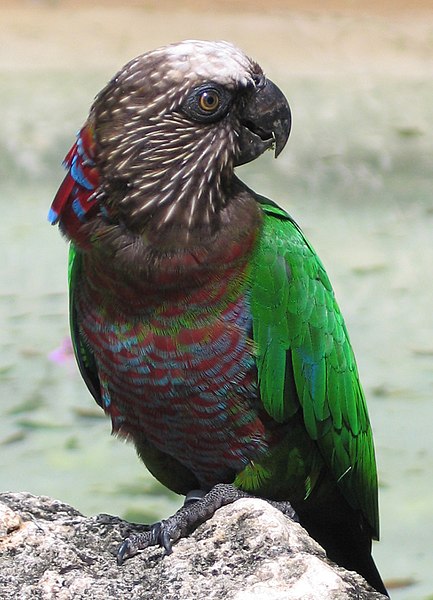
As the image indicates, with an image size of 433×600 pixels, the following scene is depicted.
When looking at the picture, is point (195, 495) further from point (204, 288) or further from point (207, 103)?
point (207, 103)

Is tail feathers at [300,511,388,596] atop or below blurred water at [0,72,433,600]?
below

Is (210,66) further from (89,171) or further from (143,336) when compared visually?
(143,336)

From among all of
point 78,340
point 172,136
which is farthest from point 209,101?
point 78,340

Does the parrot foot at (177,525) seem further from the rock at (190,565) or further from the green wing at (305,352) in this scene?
the green wing at (305,352)

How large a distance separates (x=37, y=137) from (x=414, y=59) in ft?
10.3

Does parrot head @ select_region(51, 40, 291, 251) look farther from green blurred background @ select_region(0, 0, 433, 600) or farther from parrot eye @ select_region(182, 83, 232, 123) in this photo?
green blurred background @ select_region(0, 0, 433, 600)

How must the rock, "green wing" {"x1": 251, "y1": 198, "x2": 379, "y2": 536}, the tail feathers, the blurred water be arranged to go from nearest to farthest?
1. the rock
2. "green wing" {"x1": 251, "y1": 198, "x2": 379, "y2": 536}
3. the tail feathers
4. the blurred water

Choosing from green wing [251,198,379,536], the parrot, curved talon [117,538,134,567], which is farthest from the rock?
green wing [251,198,379,536]

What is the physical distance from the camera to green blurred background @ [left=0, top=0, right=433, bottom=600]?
4668 millimetres

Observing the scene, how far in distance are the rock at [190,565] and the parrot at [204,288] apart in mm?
253

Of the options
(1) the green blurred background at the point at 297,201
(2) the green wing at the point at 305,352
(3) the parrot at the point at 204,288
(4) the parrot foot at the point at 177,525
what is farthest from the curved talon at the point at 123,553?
(1) the green blurred background at the point at 297,201

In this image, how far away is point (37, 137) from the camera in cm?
796

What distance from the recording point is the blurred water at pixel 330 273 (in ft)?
15.1

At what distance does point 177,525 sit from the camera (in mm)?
2215
